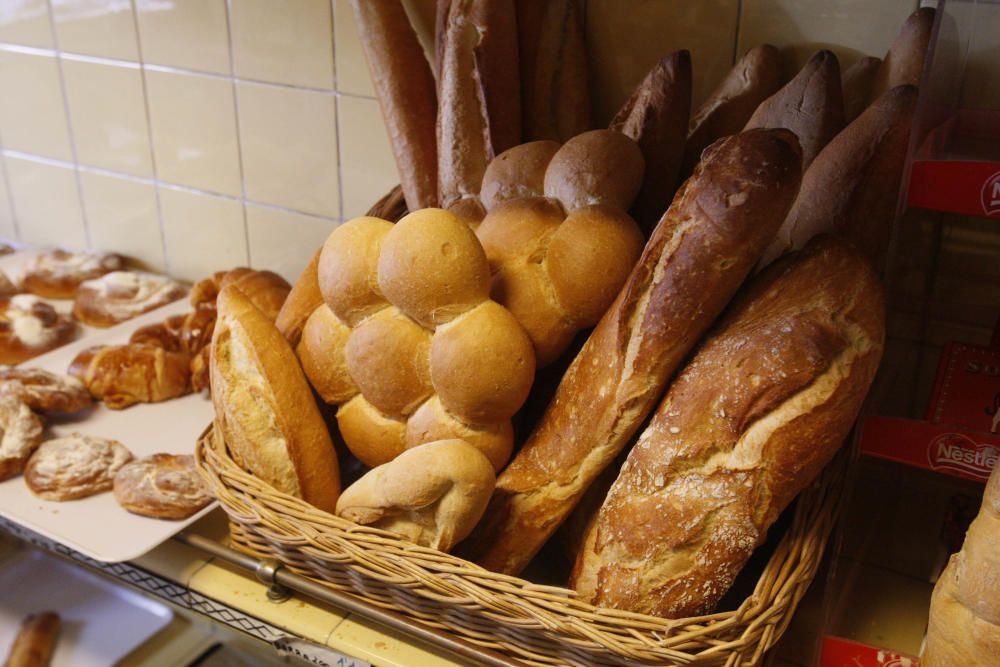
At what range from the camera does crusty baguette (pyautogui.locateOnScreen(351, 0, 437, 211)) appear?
1.15m

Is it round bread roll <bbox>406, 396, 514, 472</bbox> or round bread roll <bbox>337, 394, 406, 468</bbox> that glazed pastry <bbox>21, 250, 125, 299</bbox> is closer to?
round bread roll <bbox>337, 394, 406, 468</bbox>

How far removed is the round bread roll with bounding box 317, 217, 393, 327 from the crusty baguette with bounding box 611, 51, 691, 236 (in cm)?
30

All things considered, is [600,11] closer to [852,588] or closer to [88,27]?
[852,588]

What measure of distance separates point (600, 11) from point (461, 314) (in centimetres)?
50

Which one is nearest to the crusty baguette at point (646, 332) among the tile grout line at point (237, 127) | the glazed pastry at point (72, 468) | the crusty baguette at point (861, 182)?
the crusty baguette at point (861, 182)

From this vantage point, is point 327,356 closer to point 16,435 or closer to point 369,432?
point 369,432

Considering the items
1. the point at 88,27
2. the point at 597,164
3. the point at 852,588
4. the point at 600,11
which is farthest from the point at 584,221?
the point at 88,27

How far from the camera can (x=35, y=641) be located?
1.19m

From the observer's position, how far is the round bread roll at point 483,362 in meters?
0.84

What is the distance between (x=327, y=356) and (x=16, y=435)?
0.54 meters

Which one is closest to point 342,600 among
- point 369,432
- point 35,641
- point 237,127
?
point 369,432

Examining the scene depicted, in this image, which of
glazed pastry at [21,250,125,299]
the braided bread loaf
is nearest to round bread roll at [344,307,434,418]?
the braided bread loaf

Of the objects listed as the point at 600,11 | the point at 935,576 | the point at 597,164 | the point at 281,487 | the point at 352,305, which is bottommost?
the point at 935,576

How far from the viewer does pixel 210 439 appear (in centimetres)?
106
